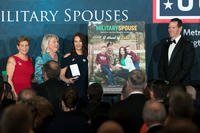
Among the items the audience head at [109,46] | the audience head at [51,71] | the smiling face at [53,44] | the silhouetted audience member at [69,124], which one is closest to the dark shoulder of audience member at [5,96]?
the audience head at [51,71]

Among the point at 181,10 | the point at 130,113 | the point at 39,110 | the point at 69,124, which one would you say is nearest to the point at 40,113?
the point at 39,110

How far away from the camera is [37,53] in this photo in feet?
37.3

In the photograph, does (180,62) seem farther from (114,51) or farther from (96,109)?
(96,109)

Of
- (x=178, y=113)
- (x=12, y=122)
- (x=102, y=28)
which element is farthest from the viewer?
(x=102, y=28)

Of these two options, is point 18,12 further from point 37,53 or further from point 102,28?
point 102,28

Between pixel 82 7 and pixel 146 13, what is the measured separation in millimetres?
1123

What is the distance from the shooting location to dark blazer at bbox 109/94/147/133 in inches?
267

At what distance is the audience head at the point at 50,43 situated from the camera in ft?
34.7

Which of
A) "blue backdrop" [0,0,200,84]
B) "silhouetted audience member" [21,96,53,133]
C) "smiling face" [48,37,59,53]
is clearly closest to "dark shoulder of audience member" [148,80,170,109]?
"silhouetted audience member" [21,96,53,133]

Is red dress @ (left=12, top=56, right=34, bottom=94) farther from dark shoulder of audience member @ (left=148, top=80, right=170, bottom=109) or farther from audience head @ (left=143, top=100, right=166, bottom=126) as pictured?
audience head @ (left=143, top=100, right=166, bottom=126)

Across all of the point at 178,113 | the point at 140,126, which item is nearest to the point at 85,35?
the point at 140,126

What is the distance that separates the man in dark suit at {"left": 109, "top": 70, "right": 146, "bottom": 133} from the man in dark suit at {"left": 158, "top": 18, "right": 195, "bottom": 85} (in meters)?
2.95

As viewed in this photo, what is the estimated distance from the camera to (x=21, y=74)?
10.7 meters

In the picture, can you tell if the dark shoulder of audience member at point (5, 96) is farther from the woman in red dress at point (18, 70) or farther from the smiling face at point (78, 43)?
the smiling face at point (78, 43)
